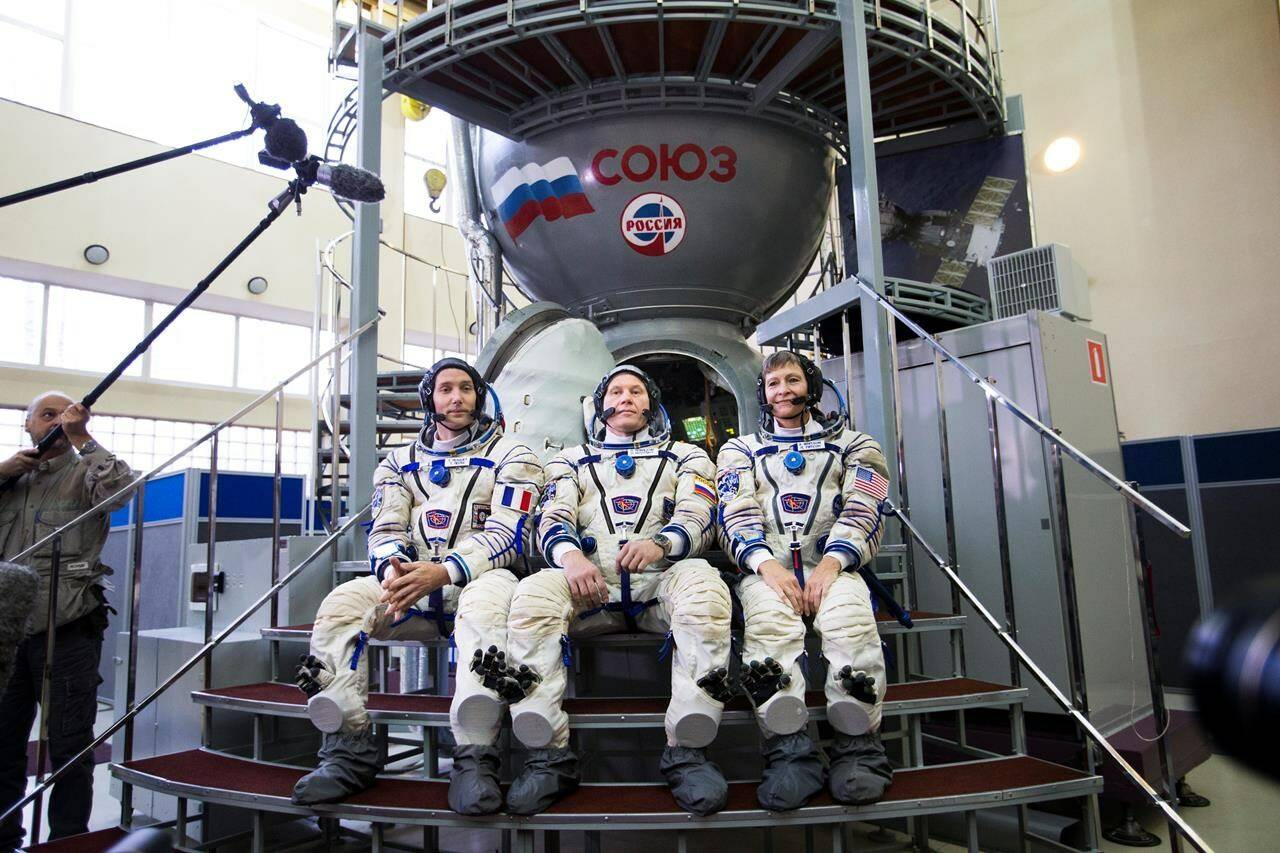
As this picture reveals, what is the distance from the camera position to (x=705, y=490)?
10.2ft

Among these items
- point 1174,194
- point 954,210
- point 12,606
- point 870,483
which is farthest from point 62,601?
point 1174,194

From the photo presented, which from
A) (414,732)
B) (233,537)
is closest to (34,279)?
(233,537)

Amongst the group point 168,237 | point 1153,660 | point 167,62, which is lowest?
point 1153,660

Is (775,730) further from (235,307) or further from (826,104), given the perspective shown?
(235,307)

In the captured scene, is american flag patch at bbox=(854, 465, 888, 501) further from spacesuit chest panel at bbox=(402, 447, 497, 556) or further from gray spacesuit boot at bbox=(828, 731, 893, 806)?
spacesuit chest panel at bbox=(402, 447, 497, 556)

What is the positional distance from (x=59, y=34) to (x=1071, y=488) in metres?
12.6

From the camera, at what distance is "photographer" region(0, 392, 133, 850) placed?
3.17 meters

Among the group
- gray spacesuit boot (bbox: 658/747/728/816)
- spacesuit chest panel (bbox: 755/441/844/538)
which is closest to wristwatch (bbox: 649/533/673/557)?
spacesuit chest panel (bbox: 755/441/844/538)

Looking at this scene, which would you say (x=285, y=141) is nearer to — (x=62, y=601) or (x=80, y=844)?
(x=62, y=601)

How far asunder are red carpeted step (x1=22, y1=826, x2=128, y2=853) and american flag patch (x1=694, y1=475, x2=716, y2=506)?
7.03ft

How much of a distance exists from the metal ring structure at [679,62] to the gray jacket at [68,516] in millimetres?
2586

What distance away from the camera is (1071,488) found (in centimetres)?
389

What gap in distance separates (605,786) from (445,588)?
871mm

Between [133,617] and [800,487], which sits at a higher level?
[800,487]
